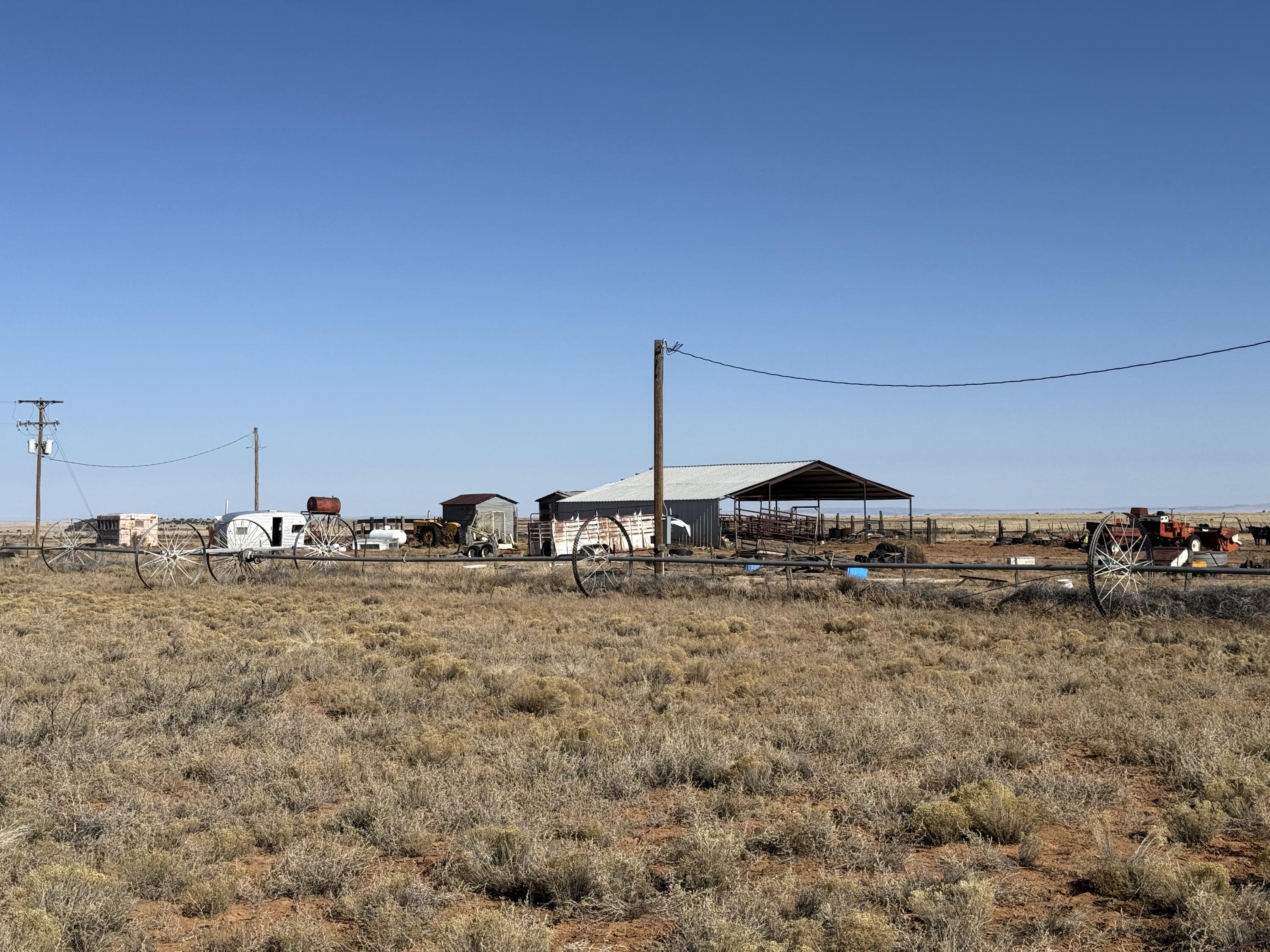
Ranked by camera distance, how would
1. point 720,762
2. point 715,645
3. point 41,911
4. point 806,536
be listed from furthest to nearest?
point 806,536 → point 715,645 → point 720,762 → point 41,911

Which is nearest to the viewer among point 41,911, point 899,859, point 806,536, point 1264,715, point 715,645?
point 41,911

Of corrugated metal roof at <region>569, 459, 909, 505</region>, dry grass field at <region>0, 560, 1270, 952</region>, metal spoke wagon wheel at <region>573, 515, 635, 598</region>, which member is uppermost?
corrugated metal roof at <region>569, 459, 909, 505</region>

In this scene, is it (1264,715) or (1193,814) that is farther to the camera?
(1264,715)

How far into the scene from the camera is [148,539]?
36.1 meters

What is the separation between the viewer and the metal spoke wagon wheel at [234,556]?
103ft

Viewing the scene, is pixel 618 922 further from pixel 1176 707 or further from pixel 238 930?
pixel 1176 707

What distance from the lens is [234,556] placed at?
107 feet

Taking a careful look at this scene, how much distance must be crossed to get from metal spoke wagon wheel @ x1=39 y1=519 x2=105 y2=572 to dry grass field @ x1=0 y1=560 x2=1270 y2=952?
23989 mm

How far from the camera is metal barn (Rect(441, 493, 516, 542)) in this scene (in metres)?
62.8

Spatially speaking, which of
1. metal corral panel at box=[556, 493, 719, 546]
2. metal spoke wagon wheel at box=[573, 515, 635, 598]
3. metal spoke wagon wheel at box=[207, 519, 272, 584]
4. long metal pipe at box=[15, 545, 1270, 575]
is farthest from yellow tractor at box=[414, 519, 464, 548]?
metal spoke wagon wheel at box=[573, 515, 635, 598]

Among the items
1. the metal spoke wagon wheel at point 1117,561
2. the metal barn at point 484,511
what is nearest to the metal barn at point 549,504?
the metal barn at point 484,511

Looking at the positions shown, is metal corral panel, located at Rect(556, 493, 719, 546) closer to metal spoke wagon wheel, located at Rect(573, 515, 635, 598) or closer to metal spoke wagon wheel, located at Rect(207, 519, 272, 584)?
metal spoke wagon wheel, located at Rect(573, 515, 635, 598)

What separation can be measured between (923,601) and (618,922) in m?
16.1

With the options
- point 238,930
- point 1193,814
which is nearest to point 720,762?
point 1193,814
